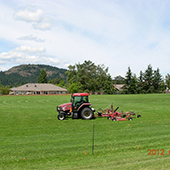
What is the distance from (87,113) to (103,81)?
261 ft

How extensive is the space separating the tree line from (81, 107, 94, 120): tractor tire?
69.2 metres

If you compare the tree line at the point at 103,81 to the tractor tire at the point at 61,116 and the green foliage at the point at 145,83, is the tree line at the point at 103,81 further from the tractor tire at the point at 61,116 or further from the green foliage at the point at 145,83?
the tractor tire at the point at 61,116

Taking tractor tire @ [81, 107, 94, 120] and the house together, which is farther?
the house

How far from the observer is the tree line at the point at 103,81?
8194cm

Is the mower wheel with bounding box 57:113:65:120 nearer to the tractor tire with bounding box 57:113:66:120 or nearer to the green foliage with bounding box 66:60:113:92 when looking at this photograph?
the tractor tire with bounding box 57:113:66:120

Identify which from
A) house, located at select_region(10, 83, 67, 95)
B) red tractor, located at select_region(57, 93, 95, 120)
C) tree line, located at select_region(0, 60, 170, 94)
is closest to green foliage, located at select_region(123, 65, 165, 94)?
tree line, located at select_region(0, 60, 170, 94)

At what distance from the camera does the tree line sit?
81938 millimetres

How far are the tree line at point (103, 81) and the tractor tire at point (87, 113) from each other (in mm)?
69185

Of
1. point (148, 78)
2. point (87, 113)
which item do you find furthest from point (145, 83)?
point (87, 113)

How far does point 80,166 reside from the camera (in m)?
5.56
